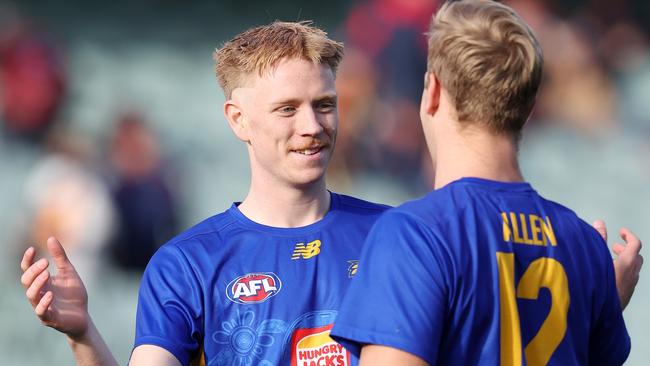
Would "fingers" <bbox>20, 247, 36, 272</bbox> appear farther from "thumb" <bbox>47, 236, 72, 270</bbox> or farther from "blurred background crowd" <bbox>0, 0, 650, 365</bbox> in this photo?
"blurred background crowd" <bbox>0, 0, 650, 365</bbox>

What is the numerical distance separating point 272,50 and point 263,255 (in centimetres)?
66

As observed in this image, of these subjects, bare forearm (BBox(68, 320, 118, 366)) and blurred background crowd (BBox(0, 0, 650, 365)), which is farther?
blurred background crowd (BBox(0, 0, 650, 365))

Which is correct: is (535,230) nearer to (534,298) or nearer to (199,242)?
(534,298)

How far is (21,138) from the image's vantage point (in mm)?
8211

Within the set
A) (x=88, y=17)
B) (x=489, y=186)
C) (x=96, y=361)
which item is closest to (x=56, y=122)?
(x=88, y=17)

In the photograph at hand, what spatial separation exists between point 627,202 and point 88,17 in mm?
4893

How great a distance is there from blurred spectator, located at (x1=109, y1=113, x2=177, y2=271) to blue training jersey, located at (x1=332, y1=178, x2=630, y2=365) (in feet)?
19.2

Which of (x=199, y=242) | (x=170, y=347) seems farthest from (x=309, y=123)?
(x=170, y=347)

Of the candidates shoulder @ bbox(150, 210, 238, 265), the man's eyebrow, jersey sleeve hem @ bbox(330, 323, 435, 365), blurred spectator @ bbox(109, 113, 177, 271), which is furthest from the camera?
blurred spectator @ bbox(109, 113, 177, 271)

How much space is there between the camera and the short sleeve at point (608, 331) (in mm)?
2398

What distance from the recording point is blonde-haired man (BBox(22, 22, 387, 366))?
2992mm

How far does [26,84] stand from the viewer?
8117mm

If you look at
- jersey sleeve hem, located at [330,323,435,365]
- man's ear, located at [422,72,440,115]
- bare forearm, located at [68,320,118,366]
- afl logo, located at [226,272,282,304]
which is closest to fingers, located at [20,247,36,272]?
bare forearm, located at [68,320,118,366]

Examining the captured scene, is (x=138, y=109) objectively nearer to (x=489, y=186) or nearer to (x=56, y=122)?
(x=56, y=122)
